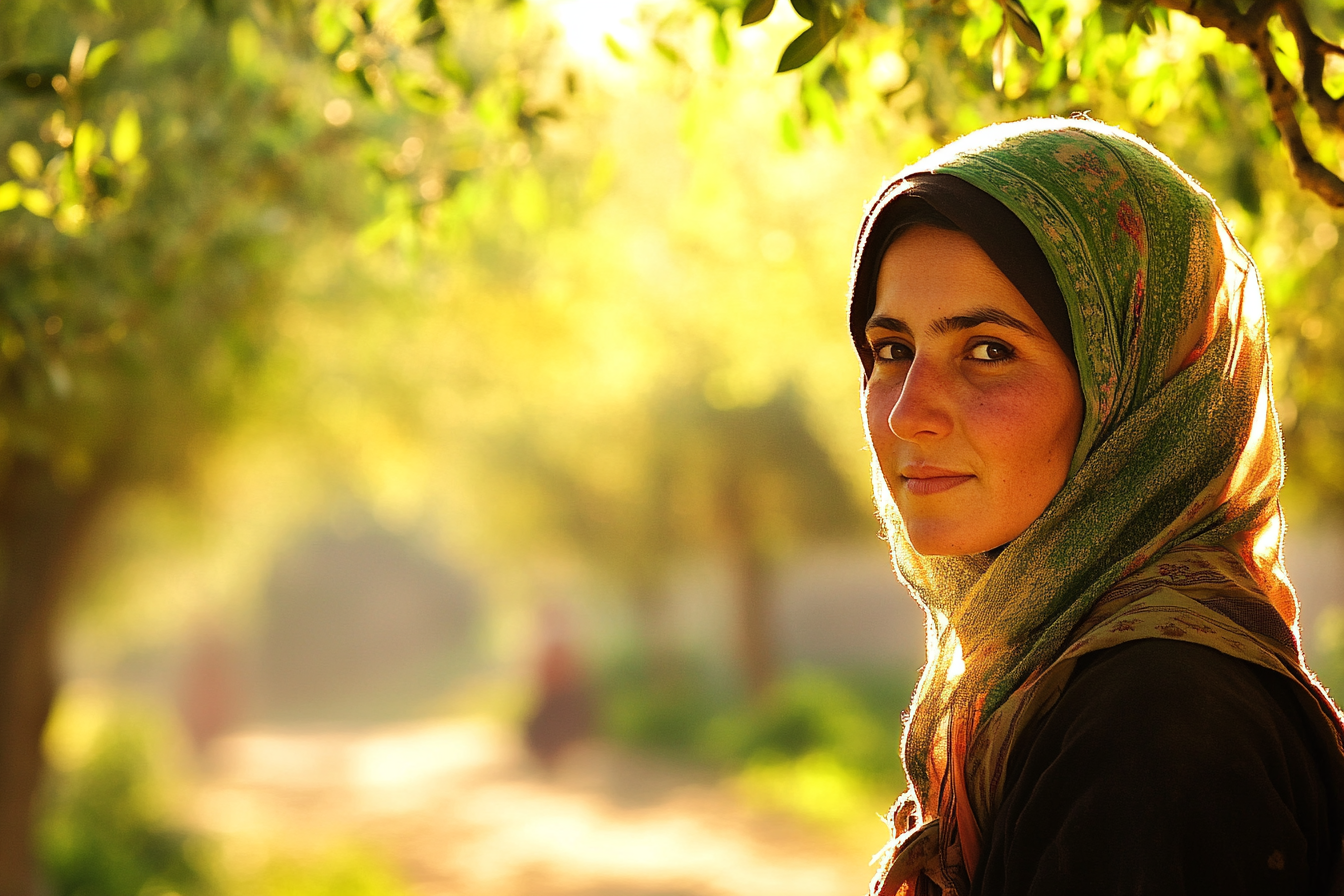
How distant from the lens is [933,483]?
1610 millimetres

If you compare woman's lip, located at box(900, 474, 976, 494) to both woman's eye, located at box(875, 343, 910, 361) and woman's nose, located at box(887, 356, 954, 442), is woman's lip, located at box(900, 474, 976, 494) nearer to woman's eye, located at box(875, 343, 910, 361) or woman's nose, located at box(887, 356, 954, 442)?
woman's nose, located at box(887, 356, 954, 442)

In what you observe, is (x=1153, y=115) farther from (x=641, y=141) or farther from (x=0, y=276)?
(x=641, y=141)

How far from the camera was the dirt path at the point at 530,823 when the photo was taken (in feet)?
37.7

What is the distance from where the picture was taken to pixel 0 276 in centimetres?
346

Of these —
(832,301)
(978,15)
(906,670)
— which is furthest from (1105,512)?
(906,670)

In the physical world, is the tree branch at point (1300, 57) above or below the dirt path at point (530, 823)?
below

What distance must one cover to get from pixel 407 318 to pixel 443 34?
694cm

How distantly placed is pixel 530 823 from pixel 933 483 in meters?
14.6

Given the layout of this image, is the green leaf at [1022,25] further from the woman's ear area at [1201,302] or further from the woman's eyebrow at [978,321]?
the woman's eyebrow at [978,321]

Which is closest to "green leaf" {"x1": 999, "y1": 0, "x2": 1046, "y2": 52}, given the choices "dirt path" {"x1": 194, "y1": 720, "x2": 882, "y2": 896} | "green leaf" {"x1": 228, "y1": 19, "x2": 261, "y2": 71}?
"green leaf" {"x1": 228, "y1": 19, "x2": 261, "y2": 71}

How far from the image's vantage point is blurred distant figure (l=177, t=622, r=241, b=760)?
26547 millimetres

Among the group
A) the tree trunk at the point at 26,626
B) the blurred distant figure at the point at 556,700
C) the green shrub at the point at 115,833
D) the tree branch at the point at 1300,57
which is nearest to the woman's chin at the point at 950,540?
the tree branch at the point at 1300,57

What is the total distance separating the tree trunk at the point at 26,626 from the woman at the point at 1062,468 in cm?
851

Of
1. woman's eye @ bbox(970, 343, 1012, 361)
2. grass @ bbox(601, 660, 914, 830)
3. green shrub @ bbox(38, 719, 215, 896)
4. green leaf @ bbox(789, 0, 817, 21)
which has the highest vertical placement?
grass @ bbox(601, 660, 914, 830)
